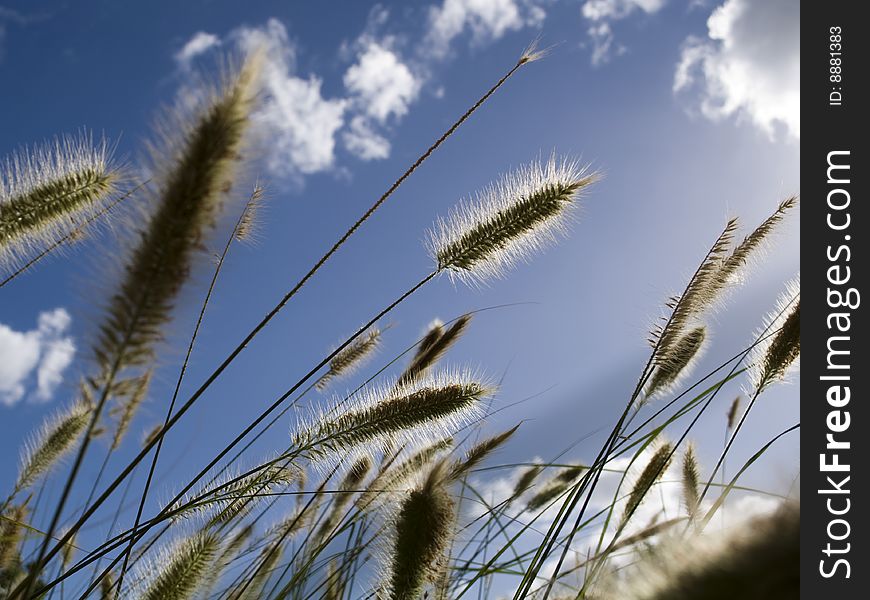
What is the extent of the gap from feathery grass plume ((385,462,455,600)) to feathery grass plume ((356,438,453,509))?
1.58ft

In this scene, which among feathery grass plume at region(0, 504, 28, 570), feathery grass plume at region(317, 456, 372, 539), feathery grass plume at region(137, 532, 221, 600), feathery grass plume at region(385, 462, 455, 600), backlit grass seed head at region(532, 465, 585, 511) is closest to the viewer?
feathery grass plume at region(385, 462, 455, 600)

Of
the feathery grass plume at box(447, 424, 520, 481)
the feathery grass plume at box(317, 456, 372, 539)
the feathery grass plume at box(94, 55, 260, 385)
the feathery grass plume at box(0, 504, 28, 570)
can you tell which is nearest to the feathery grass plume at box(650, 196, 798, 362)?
the feathery grass plume at box(447, 424, 520, 481)

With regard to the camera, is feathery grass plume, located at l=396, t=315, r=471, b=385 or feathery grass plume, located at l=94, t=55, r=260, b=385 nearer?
feathery grass plume, located at l=94, t=55, r=260, b=385

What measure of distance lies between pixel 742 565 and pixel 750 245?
2.15 metres

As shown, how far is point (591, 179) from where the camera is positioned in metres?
2.27

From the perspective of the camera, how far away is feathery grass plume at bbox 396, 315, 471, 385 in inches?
113

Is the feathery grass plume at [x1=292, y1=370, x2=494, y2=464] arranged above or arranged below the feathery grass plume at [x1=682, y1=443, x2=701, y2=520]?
below

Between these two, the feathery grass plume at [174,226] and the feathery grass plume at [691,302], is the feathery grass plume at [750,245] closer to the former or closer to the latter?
the feathery grass plume at [691,302]

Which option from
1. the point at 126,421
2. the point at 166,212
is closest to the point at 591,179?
the point at 166,212

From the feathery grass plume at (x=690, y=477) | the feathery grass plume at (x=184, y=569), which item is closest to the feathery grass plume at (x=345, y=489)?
the feathery grass plume at (x=184, y=569)

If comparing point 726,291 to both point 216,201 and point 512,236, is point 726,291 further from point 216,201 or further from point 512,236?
point 216,201

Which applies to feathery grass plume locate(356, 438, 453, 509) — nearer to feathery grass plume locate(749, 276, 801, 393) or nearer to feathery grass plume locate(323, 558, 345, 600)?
feathery grass plume locate(323, 558, 345, 600)

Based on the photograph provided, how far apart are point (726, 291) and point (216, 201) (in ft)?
6.54
